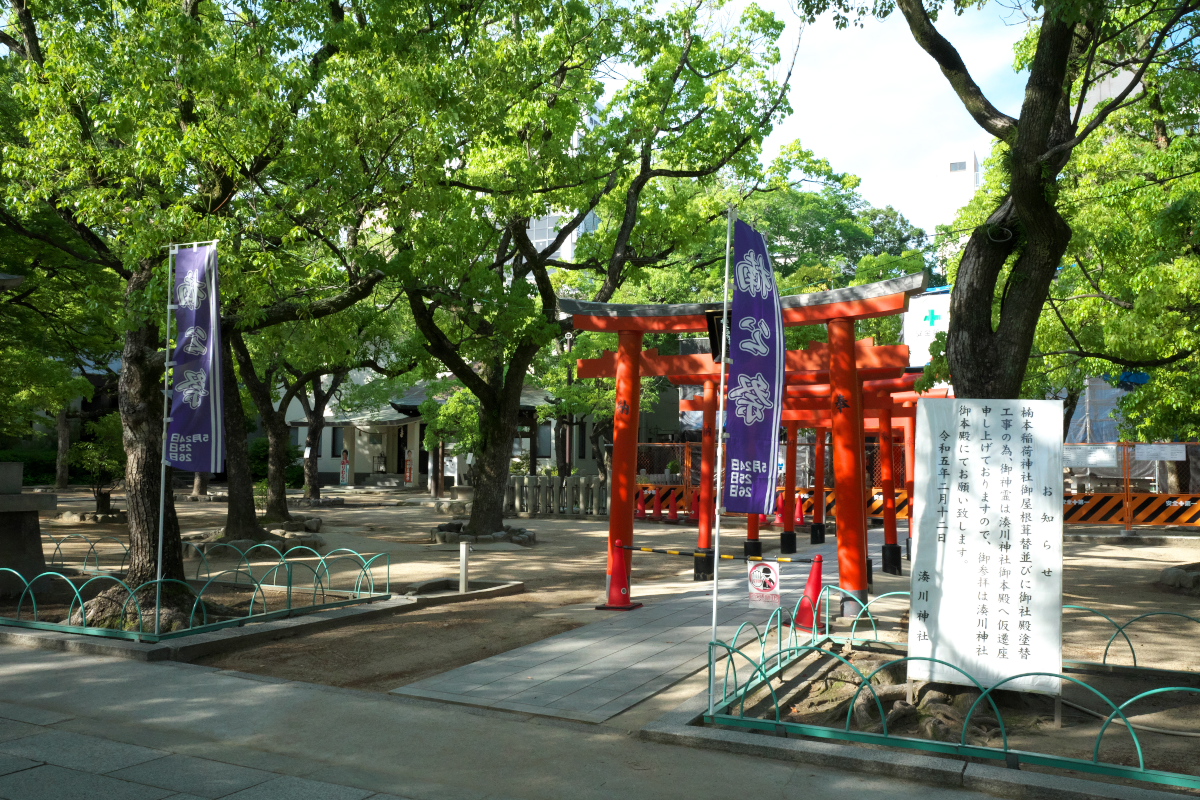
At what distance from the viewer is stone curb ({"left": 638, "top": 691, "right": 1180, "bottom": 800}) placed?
14.7 feet

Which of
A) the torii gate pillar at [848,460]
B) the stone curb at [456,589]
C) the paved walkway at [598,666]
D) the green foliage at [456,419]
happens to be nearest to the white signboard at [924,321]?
the green foliage at [456,419]

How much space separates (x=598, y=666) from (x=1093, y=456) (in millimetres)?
17527

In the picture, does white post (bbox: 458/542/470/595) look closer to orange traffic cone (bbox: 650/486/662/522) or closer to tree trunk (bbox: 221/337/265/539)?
tree trunk (bbox: 221/337/265/539)

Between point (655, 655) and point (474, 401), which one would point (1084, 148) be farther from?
point (474, 401)

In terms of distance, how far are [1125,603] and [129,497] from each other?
467 inches

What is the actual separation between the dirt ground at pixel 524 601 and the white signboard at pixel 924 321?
10.2m

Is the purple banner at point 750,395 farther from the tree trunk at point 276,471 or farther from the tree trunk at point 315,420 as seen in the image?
the tree trunk at point 315,420

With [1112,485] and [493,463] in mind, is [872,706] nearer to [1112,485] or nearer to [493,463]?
[493,463]

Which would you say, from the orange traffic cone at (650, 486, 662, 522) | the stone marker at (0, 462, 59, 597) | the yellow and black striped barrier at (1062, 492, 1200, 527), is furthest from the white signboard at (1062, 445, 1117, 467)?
the stone marker at (0, 462, 59, 597)

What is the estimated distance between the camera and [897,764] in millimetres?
4848

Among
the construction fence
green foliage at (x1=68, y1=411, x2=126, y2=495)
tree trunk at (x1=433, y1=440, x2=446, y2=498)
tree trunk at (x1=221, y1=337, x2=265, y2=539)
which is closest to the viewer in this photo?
tree trunk at (x1=221, y1=337, x2=265, y2=539)

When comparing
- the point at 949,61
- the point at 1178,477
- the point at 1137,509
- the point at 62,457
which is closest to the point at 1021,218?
the point at 949,61

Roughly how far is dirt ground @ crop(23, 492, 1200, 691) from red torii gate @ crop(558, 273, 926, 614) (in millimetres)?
684

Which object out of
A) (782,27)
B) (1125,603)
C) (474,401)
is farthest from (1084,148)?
(474,401)
